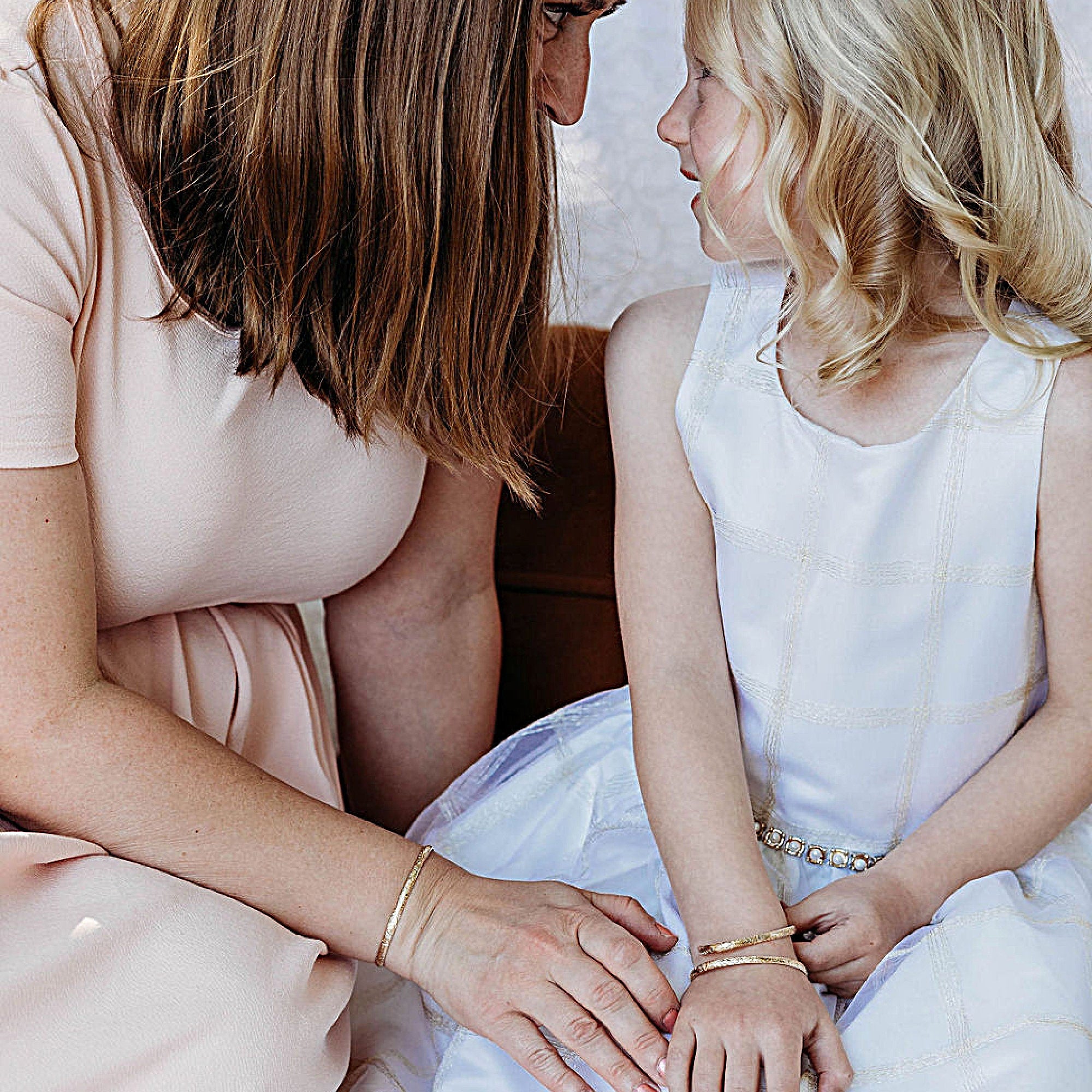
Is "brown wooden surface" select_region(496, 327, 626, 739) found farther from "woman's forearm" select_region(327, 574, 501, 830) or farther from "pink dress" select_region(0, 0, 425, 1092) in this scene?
"pink dress" select_region(0, 0, 425, 1092)

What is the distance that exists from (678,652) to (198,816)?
1.29 ft

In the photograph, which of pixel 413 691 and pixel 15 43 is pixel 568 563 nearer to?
pixel 413 691

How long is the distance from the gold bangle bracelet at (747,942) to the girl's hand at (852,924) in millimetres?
25

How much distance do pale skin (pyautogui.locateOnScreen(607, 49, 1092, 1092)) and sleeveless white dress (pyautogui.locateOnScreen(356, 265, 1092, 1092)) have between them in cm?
2

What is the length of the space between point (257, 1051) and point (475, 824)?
353 mm

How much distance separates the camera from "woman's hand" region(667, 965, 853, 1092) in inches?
32.6

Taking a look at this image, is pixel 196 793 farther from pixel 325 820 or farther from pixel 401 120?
pixel 401 120

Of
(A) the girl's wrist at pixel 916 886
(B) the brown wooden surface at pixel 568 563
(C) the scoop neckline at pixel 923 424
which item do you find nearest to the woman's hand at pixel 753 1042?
(A) the girl's wrist at pixel 916 886

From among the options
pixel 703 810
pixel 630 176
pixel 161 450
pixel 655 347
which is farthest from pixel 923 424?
pixel 630 176

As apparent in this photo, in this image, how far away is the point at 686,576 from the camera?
1.07 m

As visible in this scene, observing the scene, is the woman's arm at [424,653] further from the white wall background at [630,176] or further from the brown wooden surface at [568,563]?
the white wall background at [630,176]

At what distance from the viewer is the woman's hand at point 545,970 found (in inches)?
33.8

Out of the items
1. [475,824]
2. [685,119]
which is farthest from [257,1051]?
[685,119]

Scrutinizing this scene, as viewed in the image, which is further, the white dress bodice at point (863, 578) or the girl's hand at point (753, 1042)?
the white dress bodice at point (863, 578)
